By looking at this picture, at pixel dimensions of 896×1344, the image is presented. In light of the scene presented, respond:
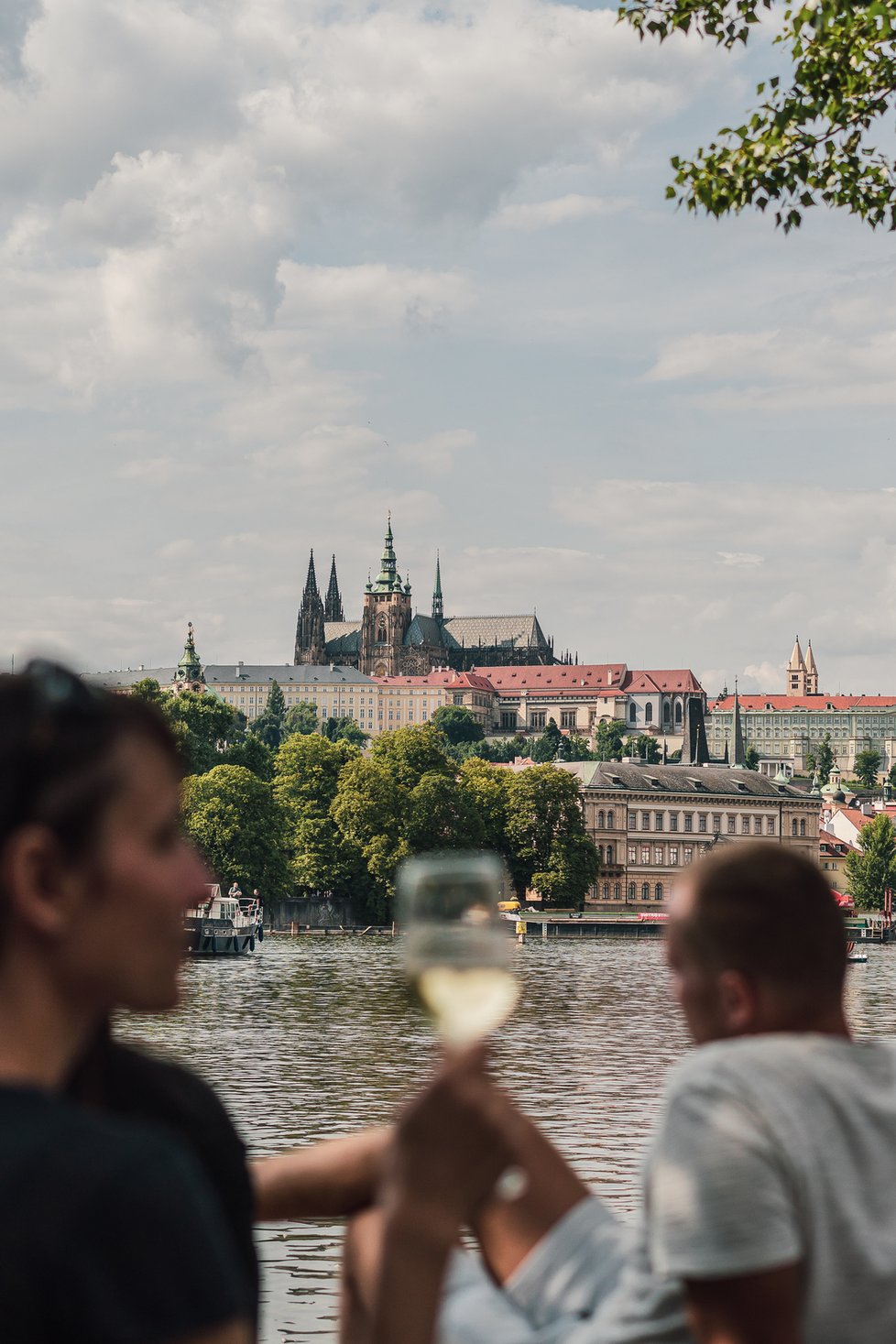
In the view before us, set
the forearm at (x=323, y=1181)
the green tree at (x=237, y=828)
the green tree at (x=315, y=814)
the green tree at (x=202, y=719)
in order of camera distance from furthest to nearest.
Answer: the green tree at (x=202, y=719) → the green tree at (x=315, y=814) → the green tree at (x=237, y=828) → the forearm at (x=323, y=1181)

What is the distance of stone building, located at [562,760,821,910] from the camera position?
119000 millimetres

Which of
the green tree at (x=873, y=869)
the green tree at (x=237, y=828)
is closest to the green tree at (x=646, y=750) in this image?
the green tree at (x=873, y=869)

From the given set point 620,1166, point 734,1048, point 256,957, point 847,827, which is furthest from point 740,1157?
point 847,827

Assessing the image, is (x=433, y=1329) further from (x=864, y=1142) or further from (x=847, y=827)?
(x=847, y=827)

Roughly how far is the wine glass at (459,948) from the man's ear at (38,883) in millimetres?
332

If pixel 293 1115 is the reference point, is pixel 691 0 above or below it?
above

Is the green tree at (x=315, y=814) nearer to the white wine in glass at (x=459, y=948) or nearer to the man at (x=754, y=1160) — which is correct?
the man at (x=754, y=1160)

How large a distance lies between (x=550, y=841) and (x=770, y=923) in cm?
9028

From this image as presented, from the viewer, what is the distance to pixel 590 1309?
2980 millimetres

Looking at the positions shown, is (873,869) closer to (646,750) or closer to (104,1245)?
(646,750)

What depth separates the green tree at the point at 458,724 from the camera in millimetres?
188875

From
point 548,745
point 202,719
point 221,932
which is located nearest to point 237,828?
point 221,932

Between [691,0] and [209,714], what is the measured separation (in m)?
86.4

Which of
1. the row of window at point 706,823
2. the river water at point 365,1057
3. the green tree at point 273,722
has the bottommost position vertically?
the river water at point 365,1057
